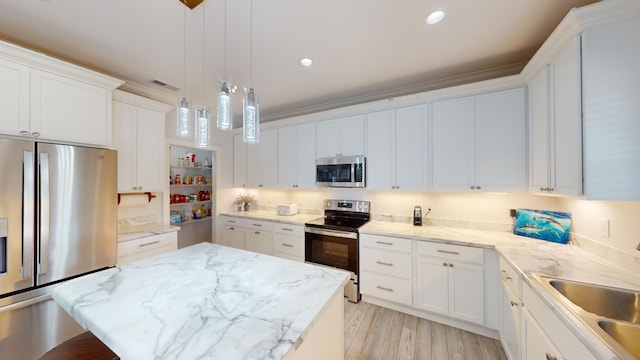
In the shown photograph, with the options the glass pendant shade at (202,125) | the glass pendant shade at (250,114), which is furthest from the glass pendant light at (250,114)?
the glass pendant shade at (202,125)

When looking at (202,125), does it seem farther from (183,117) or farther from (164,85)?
(164,85)

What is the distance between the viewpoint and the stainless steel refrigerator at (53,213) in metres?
1.57

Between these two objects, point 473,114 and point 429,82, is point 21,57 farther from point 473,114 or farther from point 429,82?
point 473,114

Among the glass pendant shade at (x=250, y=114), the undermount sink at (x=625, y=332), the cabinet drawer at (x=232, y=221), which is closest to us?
the undermount sink at (x=625, y=332)

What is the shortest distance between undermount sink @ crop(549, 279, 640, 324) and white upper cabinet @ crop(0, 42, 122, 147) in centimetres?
371

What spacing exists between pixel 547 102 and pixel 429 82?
3.94ft

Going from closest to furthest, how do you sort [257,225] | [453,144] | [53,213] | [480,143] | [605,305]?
[605,305], [53,213], [480,143], [453,144], [257,225]

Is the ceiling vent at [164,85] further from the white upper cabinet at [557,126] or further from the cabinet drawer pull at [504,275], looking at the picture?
the cabinet drawer pull at [504,275]

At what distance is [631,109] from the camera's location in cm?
123

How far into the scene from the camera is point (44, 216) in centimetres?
170

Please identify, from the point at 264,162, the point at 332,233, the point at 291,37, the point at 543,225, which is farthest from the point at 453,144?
the point at 264,162

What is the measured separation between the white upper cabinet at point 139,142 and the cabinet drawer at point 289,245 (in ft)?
5.40

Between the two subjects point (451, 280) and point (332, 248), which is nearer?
point (451, 280)

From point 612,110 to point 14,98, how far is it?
158 inches
